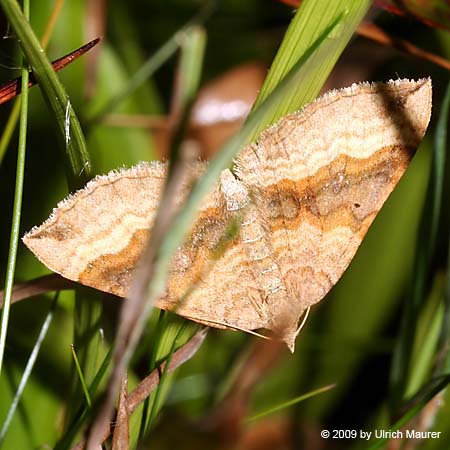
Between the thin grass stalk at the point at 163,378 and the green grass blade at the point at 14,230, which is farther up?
the green grass blade at the point at 14,230

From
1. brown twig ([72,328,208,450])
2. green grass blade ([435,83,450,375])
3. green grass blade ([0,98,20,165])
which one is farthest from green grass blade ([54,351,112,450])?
green grass blade ([435,83,450,375])

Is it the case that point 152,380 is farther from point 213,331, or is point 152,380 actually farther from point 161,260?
point 213,331

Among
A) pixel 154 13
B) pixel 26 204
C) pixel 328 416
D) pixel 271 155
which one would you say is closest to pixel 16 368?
pixel 26 204

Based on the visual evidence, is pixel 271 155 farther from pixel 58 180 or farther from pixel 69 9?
pixel 69 9

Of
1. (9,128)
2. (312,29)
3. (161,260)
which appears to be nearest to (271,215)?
(312,29)

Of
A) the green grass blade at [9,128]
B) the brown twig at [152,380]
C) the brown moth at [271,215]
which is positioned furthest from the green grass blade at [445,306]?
the green grass blade at [9,128]

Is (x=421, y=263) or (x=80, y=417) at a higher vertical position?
(x=421, y=263)

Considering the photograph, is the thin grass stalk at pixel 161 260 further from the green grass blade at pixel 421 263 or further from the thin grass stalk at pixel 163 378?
the green grass blade at pixel 421 263
